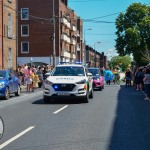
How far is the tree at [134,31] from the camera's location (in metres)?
68.8

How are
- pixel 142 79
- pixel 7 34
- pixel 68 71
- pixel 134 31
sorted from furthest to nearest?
pixel 134 31 < pixel 7 34 < pixel 142 79 < pixel 68 71

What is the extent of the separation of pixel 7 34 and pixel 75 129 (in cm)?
2972

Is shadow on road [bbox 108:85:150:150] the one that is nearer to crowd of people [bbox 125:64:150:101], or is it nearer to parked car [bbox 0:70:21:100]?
crowd of people [bbox 125:64:150:101]

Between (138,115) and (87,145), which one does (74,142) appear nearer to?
(87,145)

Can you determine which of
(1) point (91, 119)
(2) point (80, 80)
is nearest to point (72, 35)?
(2) point (80, 80)

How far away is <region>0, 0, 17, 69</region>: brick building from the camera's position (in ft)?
124

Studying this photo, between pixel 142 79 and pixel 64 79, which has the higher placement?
pixel 64 79

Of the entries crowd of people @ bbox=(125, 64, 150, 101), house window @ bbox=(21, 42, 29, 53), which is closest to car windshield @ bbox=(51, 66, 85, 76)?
crowd of people @ bbox=(125, 64, 150, 101)

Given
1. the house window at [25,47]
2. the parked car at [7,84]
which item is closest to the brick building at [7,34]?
the parked car at [7,84]

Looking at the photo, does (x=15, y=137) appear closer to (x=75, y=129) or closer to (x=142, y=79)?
(x=75, y=129)

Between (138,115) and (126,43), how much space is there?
57.0m

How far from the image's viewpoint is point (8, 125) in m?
11.2

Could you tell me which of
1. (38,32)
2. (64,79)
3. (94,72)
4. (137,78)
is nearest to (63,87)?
(64,79)

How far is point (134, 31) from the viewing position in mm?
68125
